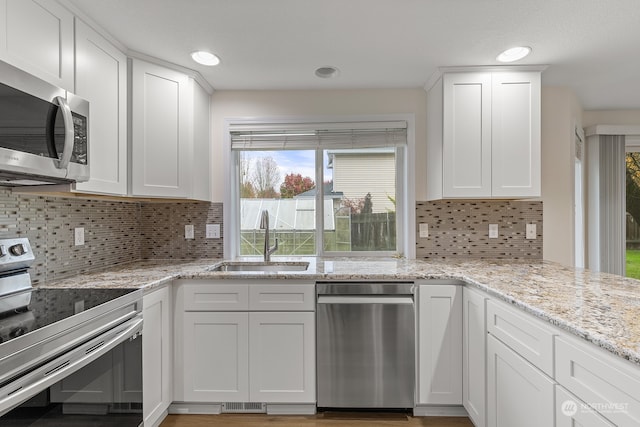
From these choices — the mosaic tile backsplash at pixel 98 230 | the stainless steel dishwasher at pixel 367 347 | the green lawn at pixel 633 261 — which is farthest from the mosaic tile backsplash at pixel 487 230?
the mosaic tile backsplash at pixel 98 230

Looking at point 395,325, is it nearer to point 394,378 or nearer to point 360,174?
point 394,378

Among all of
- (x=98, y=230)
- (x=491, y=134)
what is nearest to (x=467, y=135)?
(x=491, y=134)

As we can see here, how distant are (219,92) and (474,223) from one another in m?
2.32

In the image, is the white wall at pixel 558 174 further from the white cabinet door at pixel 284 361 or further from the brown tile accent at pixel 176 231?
the brown tile accent at pixel 176 231

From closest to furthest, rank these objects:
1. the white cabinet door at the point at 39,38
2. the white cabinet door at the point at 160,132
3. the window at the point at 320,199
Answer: the white cabinet door at the point at 39,38 < the white cabinet door at the point at 160,132 < the window at the point at 320,199

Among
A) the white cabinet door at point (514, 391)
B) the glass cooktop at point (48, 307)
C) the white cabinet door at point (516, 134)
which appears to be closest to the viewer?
the glass cooktop at point (48, 307)

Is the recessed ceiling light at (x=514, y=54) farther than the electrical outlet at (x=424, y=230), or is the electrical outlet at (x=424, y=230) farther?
the electrical outlet at (x=424, y=230)

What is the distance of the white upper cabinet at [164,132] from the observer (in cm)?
210

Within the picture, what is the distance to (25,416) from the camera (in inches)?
41.0

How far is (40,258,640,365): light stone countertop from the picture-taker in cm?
104

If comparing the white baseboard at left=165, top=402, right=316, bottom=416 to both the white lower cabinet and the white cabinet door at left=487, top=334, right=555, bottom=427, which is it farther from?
the white cabinet door at left=487, top=334, right=555, bottom=427

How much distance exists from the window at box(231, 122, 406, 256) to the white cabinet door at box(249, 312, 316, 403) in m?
0.90

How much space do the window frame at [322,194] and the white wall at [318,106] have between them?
0.13ft

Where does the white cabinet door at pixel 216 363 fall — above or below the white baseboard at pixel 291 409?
above
